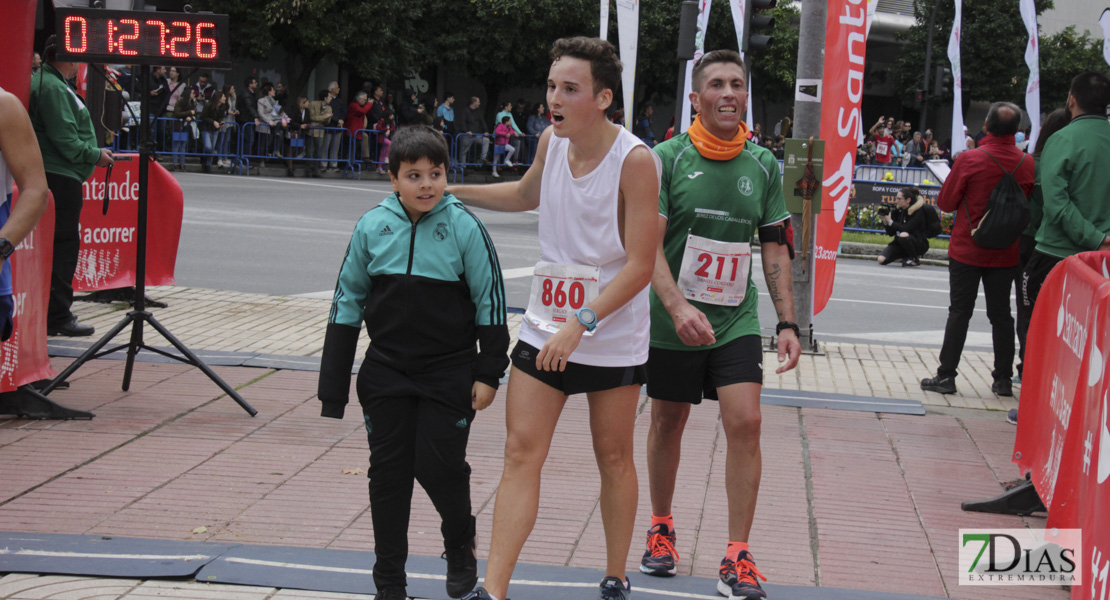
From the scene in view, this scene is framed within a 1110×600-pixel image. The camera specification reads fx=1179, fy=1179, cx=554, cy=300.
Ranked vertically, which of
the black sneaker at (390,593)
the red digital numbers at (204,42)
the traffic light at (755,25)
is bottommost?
the black sneaker at (390,593)

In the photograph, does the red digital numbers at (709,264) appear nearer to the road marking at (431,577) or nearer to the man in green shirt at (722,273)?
the man in green shirt at (722,273)

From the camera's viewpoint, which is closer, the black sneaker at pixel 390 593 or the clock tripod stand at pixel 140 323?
the black sneaker at pixel 390 593

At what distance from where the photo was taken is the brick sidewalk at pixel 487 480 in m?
4.48

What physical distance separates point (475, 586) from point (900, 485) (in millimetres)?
2592

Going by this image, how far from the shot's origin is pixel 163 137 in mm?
23031

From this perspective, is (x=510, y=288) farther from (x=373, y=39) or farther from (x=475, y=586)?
(x=373, y=39)

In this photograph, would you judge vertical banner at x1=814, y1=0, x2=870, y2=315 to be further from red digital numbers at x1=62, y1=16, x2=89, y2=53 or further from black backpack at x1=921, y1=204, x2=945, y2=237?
red digital numbers at x1=62, y1=16, x2=89, y2=53

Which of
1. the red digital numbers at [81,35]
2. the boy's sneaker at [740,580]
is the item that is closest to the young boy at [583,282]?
the boy's sneaker at [740,580]

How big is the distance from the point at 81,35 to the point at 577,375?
4065 mm

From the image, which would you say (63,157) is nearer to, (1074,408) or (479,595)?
(479,595)

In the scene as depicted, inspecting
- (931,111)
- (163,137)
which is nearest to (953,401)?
(163,137)

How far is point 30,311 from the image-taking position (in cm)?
635

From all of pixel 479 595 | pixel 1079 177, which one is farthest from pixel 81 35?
pixel 1079 177

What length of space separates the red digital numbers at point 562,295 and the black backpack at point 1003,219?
475cm
